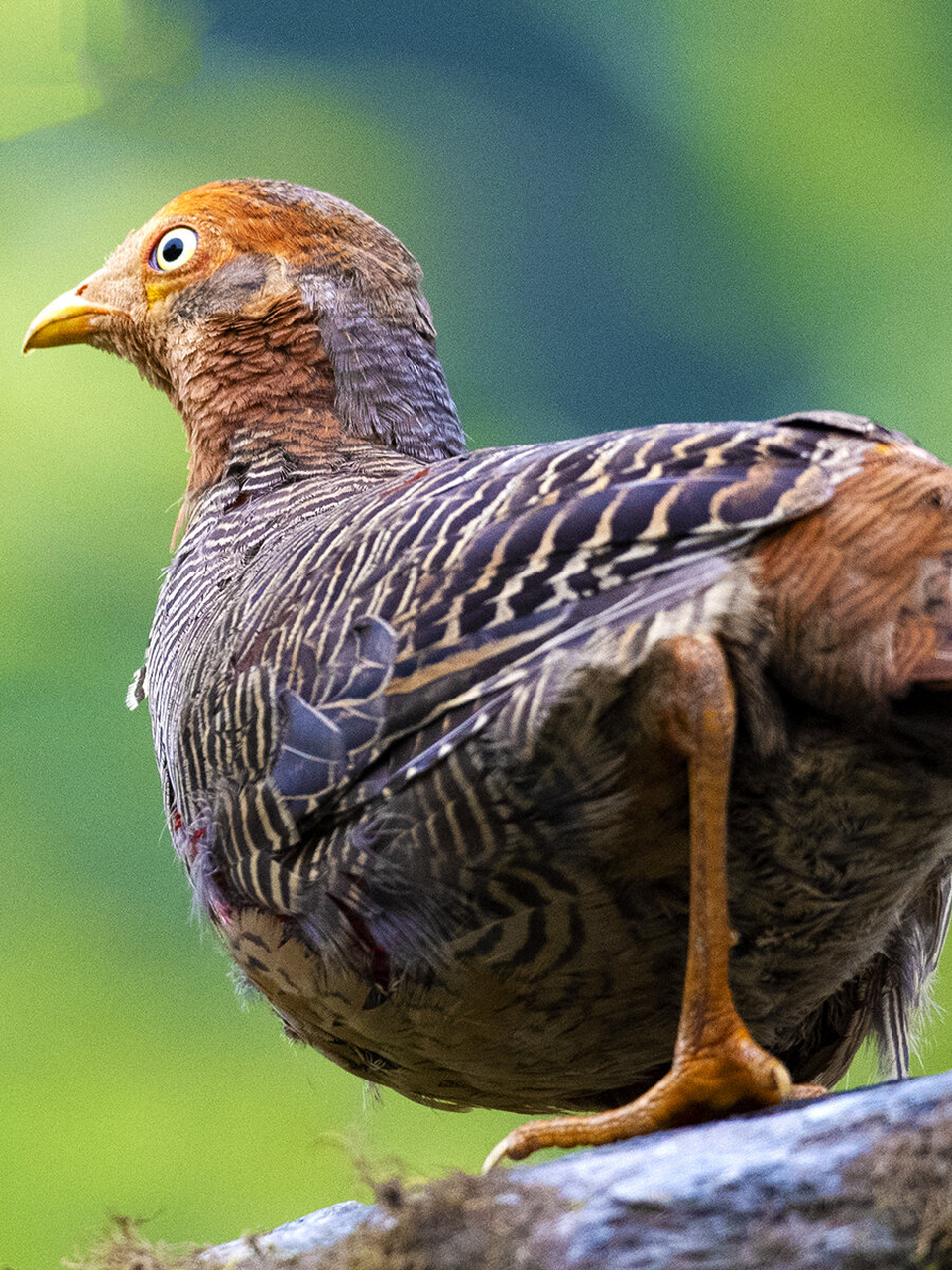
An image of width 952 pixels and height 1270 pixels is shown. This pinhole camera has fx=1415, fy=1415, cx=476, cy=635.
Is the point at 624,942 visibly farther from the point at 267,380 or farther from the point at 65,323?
the point at 65,323

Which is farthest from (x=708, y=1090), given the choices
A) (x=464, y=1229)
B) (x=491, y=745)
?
(x=491, y=745)

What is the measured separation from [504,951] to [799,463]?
1.92ft

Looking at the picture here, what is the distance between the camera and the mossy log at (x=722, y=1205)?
112cm

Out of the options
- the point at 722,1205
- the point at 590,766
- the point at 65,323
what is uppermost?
the point at 65,323

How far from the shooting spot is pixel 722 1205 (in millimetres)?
1148

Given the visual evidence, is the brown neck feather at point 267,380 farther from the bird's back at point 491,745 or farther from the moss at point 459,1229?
the moss at point 459,1229

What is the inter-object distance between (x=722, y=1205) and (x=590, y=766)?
0.40 meters

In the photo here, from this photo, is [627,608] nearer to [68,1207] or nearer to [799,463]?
[799,463]

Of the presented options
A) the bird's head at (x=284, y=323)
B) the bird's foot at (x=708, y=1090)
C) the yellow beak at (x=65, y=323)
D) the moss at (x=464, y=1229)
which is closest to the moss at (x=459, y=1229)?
the moss at (x=464, y=1229)

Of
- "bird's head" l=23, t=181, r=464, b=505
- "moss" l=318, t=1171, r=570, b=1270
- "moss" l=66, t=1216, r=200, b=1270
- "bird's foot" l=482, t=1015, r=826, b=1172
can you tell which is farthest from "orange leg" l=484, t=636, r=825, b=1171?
"bird's head" l=23, t=181, r=464, b=505

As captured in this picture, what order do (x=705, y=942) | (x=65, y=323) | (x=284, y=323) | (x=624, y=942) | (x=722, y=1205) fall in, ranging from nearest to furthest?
(x=722, y=1205), (x=705, y=942), (x=624, y=942), (x=284, y=323), (x=65, y=323)

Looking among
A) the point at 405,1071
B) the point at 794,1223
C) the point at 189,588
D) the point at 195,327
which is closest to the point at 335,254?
the point at 195,327

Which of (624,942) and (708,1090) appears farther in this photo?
(624,942)

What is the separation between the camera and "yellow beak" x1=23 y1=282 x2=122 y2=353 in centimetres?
239
